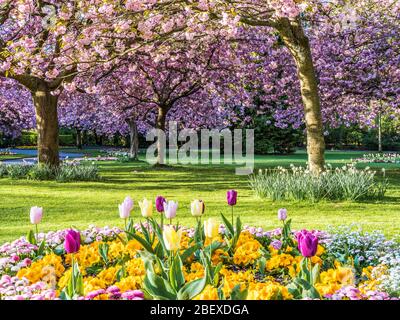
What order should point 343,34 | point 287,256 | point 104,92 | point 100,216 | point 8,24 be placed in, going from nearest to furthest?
point 287,256
point 100,216
point 343,34
point 8,24
point 104,92

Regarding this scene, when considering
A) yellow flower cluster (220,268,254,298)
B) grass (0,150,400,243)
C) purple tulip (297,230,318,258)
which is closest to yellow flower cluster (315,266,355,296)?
Result: purple tulip (297,230,318,258)

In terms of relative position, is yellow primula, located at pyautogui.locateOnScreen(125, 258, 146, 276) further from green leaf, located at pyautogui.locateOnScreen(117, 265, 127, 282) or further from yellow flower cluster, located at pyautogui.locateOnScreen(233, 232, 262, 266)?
yellow flower cluster, located at pyautogui.locateOnScreen(233, 232, 262, 266)

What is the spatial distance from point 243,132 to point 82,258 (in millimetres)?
39972

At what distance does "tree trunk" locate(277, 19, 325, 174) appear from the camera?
1422 centimetres

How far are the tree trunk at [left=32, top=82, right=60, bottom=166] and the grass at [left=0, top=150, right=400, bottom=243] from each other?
1.79 meters

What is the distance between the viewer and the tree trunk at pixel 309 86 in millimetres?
14219

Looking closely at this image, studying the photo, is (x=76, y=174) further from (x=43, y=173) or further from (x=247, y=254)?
(x=247, y=254)

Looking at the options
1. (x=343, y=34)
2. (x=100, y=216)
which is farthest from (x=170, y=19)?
(x=343, y=34)

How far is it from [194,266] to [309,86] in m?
10.5

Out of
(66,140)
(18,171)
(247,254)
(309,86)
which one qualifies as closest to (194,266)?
(247,254)

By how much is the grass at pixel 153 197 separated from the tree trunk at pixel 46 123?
1791mm
